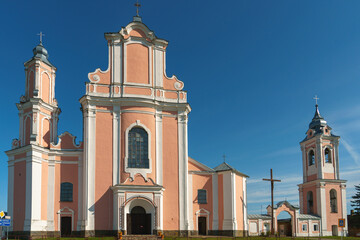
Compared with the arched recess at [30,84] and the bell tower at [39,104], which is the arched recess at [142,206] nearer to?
the bell tower at [39,104]

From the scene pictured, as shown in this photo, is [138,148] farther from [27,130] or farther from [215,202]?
[27,130]

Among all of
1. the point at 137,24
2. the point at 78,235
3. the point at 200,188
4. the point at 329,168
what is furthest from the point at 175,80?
the point at 329,168

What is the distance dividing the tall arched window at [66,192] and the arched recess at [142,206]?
453 cm

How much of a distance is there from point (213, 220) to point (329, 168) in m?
20.5

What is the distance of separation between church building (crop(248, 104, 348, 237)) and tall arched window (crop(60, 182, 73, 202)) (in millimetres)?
22704

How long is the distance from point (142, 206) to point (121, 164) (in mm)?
3610

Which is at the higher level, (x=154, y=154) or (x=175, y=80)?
(x=175, y=80)

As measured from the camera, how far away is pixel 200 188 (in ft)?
124

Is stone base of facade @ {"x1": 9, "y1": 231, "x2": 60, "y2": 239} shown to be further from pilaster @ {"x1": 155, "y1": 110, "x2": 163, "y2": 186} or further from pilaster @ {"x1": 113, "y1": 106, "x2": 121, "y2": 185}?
pilaster @ {"x1": 155, "y1": 110, "x2": 163, "y2": 186}

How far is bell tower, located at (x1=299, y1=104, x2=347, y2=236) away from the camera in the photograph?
50.5 metres

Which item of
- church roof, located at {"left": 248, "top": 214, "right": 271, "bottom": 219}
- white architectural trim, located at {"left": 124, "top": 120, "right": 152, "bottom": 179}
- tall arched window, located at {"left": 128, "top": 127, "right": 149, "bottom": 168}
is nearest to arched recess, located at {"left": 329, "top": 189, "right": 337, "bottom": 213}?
church roof, located at {"left": 248, "top": 214, "right": 271, "bottom": 219}

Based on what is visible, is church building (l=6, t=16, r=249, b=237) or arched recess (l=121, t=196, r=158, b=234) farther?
church building (l=6, t=16, r=249, b=237)

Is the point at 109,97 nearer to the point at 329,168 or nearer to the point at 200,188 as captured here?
the point at 200,188

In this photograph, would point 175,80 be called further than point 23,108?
Yes
